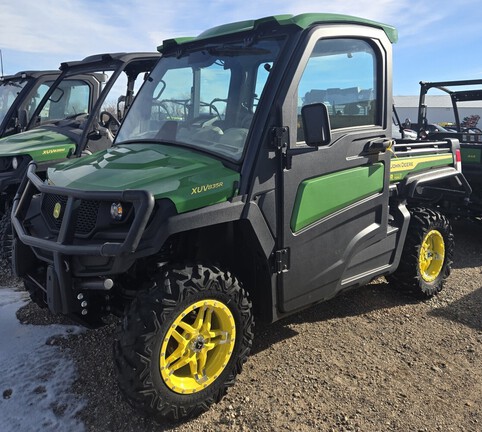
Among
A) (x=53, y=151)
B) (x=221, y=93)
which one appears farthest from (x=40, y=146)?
(x=221, y=93)

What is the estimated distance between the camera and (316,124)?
2840 millimetres

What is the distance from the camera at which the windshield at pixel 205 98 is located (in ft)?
10.1

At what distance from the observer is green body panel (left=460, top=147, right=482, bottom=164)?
21.8 feet

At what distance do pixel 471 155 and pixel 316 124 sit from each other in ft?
15.7

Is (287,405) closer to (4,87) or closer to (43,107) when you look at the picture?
(43,107)

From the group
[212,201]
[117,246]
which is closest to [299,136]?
[212,201]

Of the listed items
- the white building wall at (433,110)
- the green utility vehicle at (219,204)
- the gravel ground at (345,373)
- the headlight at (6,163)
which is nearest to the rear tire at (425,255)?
the gravel ground at (345,373)

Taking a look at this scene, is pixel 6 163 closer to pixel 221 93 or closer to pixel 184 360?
pixel 221 93

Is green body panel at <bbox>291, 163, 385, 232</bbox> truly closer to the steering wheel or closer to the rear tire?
the rear tire

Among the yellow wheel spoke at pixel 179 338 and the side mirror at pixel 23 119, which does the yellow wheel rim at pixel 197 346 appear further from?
the side mirror at pixel 23 119

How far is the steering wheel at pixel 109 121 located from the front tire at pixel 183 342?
12.0 ft

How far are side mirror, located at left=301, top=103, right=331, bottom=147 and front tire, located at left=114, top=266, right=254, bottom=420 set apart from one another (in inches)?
38.2

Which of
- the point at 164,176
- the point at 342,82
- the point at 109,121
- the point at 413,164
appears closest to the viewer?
the point at 164,176

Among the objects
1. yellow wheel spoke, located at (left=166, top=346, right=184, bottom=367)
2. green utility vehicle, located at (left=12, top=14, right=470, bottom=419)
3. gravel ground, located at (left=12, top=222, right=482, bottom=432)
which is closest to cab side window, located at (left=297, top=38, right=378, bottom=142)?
green utility vehicle, located at (left=12, top=14, right=470, bottom=419)
